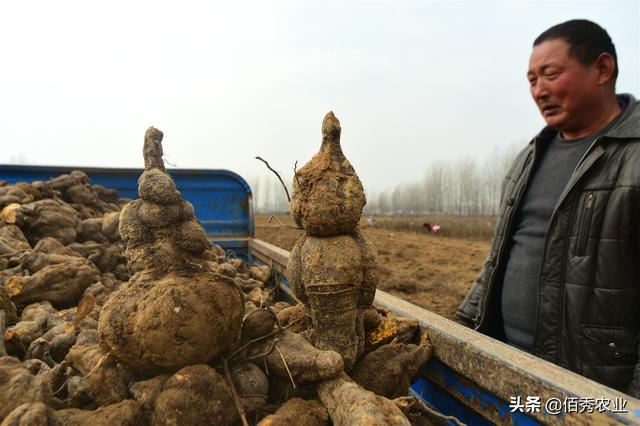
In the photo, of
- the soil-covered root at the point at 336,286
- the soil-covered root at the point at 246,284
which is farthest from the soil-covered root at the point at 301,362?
the soil-covered root at the point at 246,284

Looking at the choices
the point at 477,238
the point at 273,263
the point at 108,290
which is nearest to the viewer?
the point at 108,290

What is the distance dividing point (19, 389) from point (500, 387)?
1625 millimetres

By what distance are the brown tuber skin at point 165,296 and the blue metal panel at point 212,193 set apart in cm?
436

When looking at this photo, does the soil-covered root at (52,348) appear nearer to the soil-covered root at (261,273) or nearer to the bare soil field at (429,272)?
the bare soil field at (429,272)

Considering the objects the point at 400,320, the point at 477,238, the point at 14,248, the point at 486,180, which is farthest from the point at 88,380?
the point at 486,180

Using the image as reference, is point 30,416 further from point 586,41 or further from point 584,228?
point 586,41

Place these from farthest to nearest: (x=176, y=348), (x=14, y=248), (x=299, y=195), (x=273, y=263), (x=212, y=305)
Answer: (x=273, y=263)
(x=14, y=248)
(x=299, y=195)
(x=212, y=305)
(x=176, y=348)

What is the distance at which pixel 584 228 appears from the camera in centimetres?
201

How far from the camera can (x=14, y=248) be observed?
3221 millimetres

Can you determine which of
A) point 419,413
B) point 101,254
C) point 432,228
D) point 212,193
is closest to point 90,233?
point 101,254

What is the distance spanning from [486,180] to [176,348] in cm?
7066

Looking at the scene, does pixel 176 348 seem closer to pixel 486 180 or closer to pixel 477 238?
pixel 477 238

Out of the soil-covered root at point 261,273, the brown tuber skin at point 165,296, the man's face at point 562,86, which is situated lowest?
the soil-covered root at point 261,273

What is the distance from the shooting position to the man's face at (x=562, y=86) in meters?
2.21
